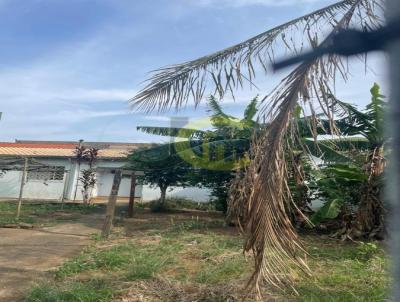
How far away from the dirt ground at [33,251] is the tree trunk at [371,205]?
6085 millimetres

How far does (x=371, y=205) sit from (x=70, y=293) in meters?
7.34

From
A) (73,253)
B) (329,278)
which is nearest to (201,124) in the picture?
(73,253)

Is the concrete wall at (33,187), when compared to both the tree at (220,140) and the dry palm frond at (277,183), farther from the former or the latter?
the dry palm frond at (277,183)

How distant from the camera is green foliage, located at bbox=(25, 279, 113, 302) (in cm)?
500

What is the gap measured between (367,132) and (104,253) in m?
6.78

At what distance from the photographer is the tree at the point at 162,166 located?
15.4 m

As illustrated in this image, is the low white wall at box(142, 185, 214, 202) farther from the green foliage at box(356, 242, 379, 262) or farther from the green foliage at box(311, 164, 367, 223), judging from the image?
the green foliage at box(356, 242, 379, 262)

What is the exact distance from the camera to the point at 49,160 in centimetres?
2659

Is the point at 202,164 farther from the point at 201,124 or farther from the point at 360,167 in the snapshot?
the point at 360,167

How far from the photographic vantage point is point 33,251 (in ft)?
27.6

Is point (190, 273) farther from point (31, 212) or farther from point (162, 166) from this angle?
point (31, 212)

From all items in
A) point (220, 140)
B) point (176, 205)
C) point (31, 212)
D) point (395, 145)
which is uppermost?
point (220, 140)

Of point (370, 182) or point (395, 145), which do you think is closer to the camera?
point (395, 145)

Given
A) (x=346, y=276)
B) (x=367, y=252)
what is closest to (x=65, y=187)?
(x=367, y=252)
